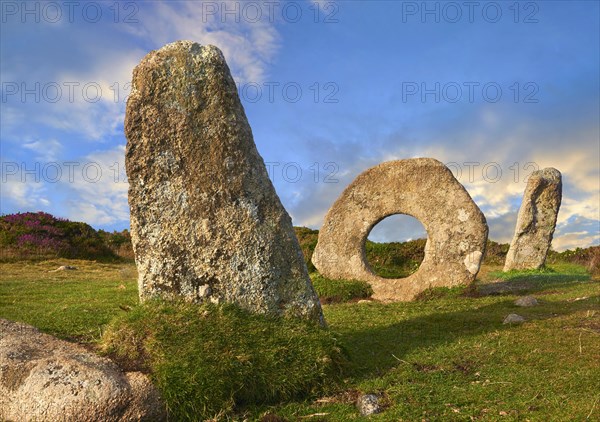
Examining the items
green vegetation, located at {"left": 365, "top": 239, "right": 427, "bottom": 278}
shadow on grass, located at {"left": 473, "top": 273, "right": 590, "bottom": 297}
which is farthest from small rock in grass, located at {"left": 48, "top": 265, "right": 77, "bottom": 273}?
shadow on grass, located at {"left": 473, "top": 273, "right": 590, "bottom": 297}

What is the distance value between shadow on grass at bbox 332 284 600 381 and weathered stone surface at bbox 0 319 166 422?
102 inches

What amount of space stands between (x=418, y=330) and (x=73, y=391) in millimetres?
5566

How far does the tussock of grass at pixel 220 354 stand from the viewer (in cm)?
605

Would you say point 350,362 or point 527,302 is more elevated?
point 527,302

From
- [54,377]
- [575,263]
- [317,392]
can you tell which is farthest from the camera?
[575,263]

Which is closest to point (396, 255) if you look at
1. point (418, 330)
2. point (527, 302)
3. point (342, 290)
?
point (342, 290)

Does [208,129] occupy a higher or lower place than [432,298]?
higher

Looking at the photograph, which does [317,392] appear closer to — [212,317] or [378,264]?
[212,317]

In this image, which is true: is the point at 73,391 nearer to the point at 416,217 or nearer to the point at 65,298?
the point at 65,298

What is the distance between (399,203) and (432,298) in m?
2.82

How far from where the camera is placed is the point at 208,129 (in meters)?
7.27

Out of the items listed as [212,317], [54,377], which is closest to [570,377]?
[212,317]

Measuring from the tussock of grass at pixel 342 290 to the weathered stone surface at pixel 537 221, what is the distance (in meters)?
10.1

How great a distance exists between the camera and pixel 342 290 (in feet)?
49.1
